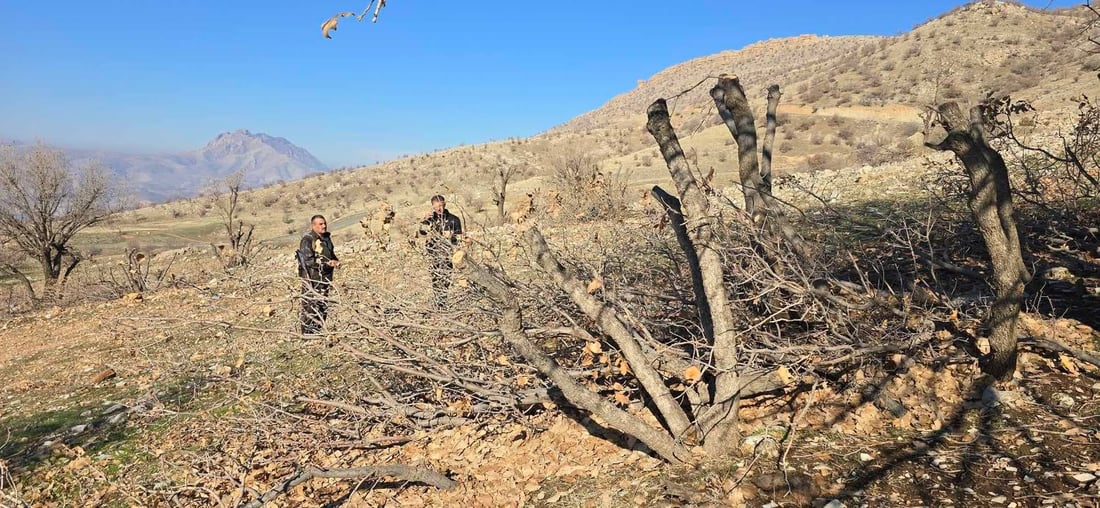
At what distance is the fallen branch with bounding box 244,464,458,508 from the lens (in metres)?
2.74

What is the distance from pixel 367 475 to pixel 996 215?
320 cm

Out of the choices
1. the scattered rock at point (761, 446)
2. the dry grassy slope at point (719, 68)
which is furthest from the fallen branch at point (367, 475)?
the dry grassy slope at point (719, 68)

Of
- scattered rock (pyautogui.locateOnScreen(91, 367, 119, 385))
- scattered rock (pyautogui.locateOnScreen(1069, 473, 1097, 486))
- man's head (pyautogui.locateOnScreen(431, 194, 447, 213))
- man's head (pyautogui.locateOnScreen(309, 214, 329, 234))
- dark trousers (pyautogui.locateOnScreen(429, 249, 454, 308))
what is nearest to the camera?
scattered rock (pyautogui.locateOnScreen(1069, 473, 1097, 486))

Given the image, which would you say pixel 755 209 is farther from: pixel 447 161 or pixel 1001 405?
pixel 447 161

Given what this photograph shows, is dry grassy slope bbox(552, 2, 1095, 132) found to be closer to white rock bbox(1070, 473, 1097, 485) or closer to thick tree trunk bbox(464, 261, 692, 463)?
white rock bbox(1070, 473, 1097, 485)

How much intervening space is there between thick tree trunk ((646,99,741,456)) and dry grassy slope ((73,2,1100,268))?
12.5 m

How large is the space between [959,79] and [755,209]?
3435cm

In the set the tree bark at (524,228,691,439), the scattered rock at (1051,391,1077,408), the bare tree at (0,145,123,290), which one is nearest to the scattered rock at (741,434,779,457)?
the tree bark at (524,228,691,439)

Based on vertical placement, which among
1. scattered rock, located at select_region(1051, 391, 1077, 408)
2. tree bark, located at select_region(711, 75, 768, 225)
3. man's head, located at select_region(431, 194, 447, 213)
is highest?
tree bark, located at select_region(711, 75, 768, 225)

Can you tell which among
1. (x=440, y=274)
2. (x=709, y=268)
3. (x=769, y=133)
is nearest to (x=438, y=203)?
(x=440, y=274)

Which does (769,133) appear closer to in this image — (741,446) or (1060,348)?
(1060,348)

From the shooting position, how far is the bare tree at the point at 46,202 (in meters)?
13.5

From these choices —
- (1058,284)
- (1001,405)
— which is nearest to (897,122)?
(1058,284)

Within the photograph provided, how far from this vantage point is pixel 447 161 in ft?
133
